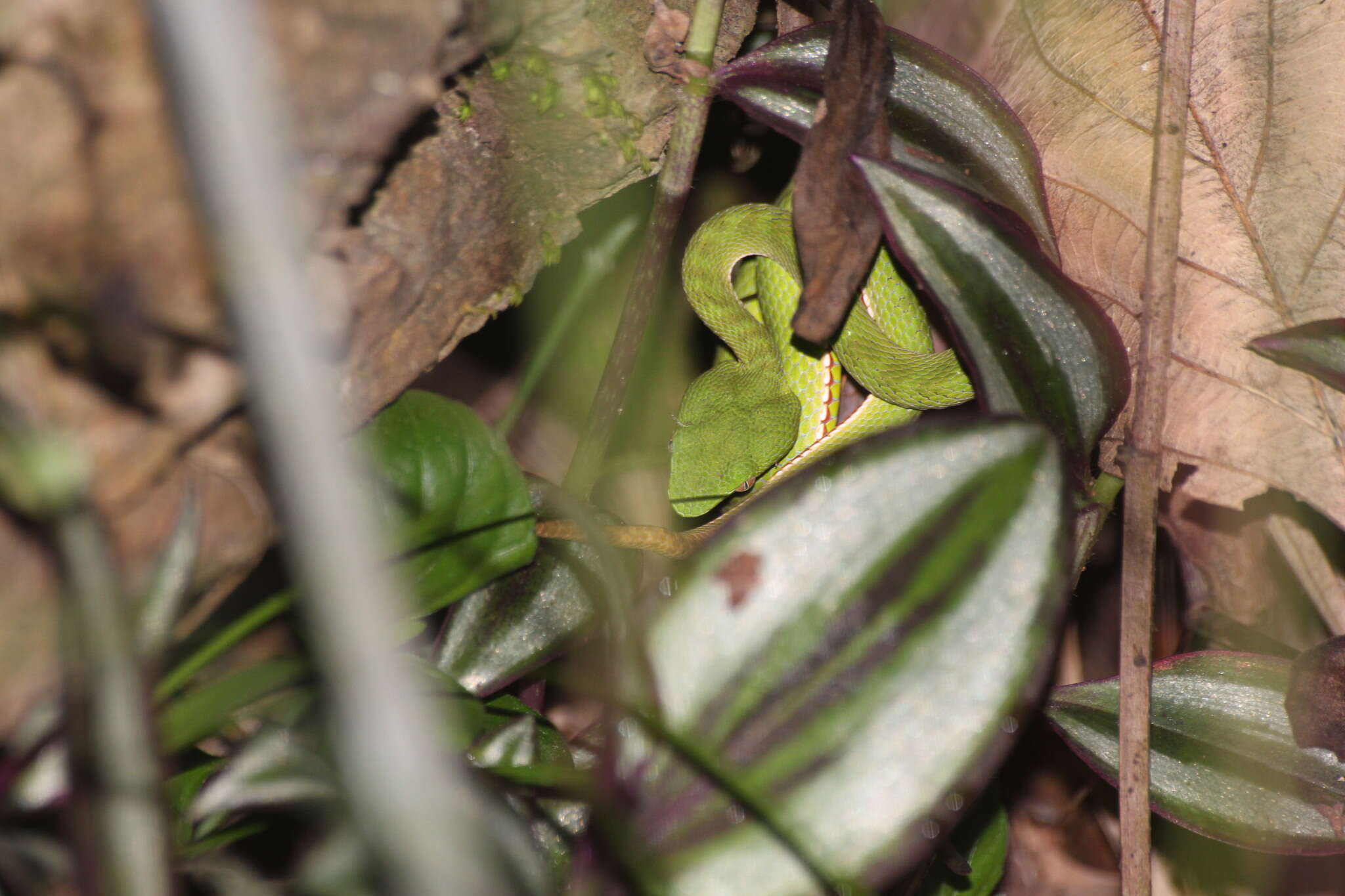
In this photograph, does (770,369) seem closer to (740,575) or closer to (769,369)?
(769,369)

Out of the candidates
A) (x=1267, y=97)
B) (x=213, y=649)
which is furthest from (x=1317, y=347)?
(x=213, y=649)

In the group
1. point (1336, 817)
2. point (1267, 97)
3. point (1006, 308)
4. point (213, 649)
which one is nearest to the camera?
point (213, 649)

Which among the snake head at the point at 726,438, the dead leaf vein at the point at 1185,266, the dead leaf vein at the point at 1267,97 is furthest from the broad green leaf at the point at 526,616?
the dead leaf vein at the point at 1267,97

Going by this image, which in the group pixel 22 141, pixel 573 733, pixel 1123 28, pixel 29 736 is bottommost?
pixel 573 733

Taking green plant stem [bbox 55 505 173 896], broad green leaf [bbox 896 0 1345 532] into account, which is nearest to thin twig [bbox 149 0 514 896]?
green plant stem [bbox 55 505 173 896]

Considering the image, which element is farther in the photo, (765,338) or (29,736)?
(765,338)

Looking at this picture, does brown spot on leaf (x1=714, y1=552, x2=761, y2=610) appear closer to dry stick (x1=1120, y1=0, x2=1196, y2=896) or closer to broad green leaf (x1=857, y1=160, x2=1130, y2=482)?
broad green leaf (x1=857, y1=160, x2=1130, y2=482)

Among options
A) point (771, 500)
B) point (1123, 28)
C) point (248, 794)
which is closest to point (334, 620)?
point (771, 500)

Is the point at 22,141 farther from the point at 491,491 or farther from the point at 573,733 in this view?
the point at 573,733
